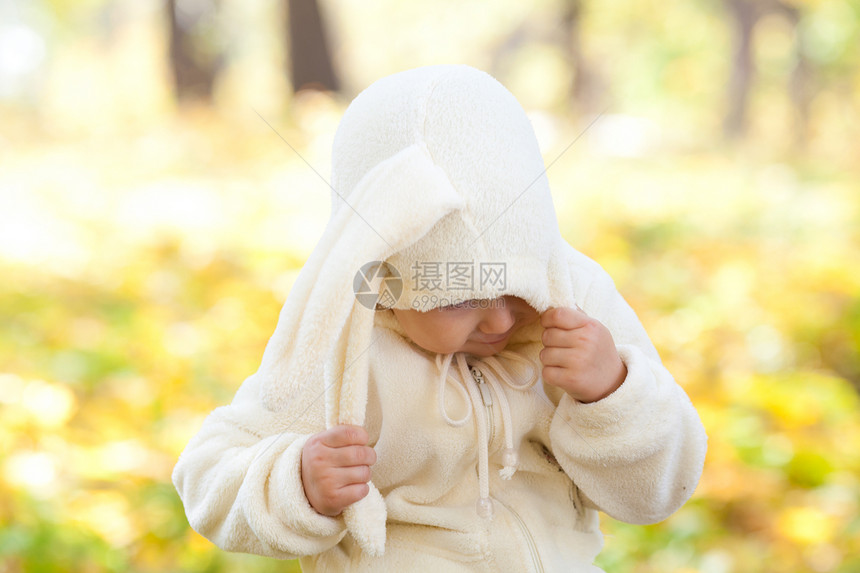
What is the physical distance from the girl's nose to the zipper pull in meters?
0.14

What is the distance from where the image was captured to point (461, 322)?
1.05m

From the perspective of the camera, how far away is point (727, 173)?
6996 mm

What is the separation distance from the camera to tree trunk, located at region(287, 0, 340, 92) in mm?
6500

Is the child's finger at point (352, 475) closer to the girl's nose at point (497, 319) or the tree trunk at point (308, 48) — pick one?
the girl's nose at point (497, 319)

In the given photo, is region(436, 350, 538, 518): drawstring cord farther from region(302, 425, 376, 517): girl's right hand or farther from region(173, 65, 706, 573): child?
region(302, 425, 376, 517): girl's right hand

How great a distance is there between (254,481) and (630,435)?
1.81 feet

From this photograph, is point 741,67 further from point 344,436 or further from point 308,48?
point 344,436

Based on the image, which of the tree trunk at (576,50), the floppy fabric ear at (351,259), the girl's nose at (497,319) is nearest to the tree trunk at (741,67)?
the tree trunk at (576,50)

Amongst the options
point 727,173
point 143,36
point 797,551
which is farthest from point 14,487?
point 143,36

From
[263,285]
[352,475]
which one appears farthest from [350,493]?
[263,285]

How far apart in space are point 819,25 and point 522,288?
42.1 feet

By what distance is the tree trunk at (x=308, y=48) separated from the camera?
6.50 metres

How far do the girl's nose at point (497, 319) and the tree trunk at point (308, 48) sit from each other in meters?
5.83

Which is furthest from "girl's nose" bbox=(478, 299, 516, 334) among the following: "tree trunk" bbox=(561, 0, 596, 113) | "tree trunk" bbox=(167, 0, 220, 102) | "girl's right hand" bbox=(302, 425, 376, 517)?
"tree trunk" bbox=(561, 0, 596, 113)
